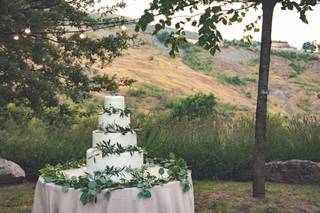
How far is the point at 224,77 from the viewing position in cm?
10469

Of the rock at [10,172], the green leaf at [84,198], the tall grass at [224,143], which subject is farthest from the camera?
the tall grass at [224,143]

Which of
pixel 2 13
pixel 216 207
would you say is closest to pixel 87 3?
pixel 2 13

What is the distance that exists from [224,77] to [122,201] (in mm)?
101155

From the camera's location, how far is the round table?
15.8 ft

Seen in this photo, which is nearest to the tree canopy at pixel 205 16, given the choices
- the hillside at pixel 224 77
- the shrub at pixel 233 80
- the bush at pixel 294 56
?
the hillside at pixel 224 77

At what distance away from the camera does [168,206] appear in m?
5.07

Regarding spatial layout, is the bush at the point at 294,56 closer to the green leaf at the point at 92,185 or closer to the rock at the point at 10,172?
the rock at the point at 10,172

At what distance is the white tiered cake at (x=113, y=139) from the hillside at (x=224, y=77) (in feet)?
200

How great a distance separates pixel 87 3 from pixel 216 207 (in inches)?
278

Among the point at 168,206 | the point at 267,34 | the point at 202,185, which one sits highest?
the point at 267,34

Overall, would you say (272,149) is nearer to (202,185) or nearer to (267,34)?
(202,185)

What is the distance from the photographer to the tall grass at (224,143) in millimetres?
10211

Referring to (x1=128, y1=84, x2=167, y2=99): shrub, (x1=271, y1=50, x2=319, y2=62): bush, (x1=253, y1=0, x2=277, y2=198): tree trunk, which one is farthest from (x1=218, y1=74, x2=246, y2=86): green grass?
(x1=253, y1=0, x2=277, y2=198): tree trunk


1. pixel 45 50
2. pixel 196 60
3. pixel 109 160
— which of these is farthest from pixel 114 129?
pixel 196 60
